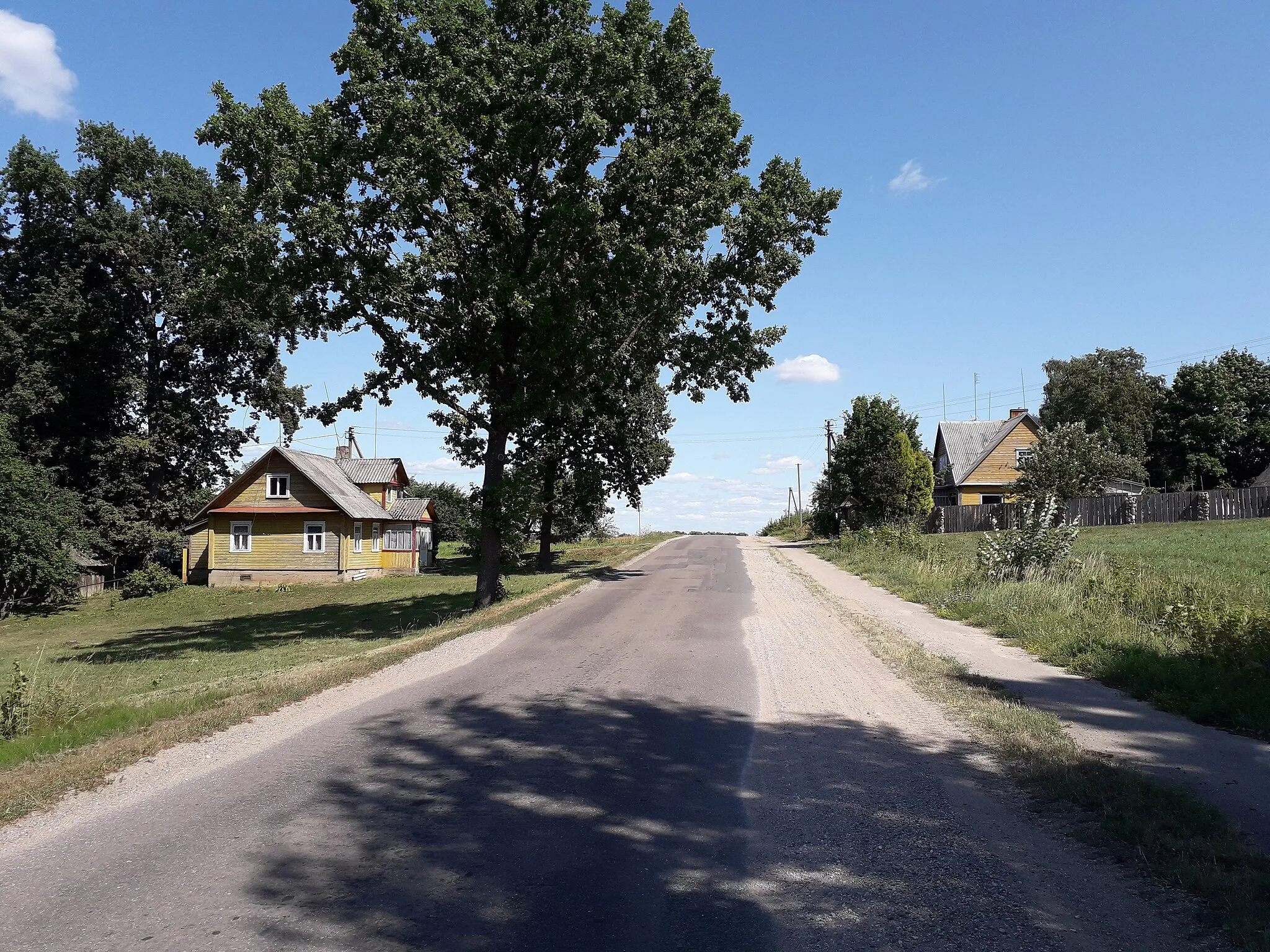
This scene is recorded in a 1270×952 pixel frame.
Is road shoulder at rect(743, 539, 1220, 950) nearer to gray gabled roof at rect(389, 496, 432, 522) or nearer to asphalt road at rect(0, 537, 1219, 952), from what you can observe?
asphalt road at rect(0, 537, 1219, 952)

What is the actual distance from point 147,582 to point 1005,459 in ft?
165

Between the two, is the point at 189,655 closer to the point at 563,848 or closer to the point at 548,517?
the point at 563,848

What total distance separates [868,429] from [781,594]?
25209 millimetres

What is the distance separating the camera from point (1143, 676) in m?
9.10

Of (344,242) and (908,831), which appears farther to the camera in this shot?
(344,242)

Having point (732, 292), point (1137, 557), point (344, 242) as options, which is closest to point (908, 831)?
point (344, 242)

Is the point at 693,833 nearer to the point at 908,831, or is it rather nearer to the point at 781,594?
the point at 908,831

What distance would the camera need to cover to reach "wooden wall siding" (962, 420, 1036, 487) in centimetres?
5597

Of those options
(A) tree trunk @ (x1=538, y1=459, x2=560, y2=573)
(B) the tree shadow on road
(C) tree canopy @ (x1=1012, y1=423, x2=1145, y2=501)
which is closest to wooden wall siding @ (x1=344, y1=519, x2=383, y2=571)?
(A) tree trunk @ (x1=538, y1=459, x2=560, y2=573)

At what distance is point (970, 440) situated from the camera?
6225 centimetres

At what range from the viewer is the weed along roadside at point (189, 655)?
23.7 feet

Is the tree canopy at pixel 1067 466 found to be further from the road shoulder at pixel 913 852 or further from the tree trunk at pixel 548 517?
the road shoulder at pixel 913 852

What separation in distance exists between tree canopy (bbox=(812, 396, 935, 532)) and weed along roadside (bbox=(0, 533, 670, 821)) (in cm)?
1355

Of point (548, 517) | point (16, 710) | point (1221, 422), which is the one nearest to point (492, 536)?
point (16, 710)
